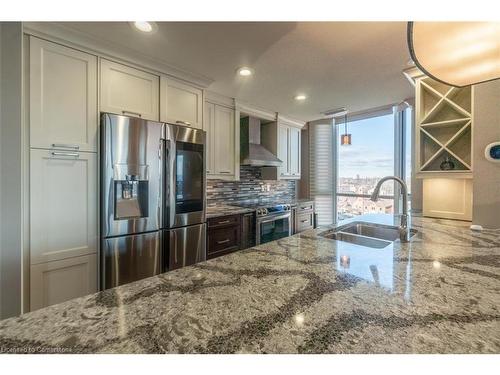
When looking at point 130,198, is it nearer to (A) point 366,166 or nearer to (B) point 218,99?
(B) point 218,99

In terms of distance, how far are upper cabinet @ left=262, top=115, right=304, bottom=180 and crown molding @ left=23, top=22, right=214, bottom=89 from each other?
70.6 inches

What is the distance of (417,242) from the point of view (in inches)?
51.7

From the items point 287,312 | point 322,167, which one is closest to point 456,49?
point 287,312

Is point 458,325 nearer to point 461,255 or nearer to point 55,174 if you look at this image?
point 461,255

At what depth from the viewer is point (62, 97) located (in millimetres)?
1687

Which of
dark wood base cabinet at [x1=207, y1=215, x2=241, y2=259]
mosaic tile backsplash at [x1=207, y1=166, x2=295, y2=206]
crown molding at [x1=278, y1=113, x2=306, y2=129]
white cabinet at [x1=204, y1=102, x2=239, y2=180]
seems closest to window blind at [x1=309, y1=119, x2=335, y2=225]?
crown molding at [x1=278, y1=113, x2=306, y2=129]

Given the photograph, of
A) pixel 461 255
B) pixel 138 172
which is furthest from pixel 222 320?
pixel 138 172

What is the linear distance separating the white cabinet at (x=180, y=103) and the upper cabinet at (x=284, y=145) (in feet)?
5.56

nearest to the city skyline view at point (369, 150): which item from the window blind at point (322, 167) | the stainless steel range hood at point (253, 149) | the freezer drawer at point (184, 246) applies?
the window blind at point (322, 167)

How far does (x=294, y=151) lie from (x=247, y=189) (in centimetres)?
121

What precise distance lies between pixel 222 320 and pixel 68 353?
32cm

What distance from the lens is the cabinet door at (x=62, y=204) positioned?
62.2 inches

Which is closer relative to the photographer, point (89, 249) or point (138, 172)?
point (89, 249)

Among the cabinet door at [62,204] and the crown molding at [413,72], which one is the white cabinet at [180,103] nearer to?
the cabinet door at [62,204]
